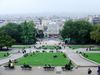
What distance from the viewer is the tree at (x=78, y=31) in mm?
90613

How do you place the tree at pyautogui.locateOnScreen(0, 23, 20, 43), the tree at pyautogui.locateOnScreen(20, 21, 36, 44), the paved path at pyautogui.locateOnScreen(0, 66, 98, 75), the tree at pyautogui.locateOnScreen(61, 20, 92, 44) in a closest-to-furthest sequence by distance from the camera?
1. the paved path at pyautogui.locateOnScreen(0, 66, 98, 75)
2. the tree at pyautogui.locateOnScreen(61, 20, 92, 44)
3. the tree at pyautogui.locateOnScreen(0, 23, 20, 43)
4. the tree at pyautogui.locateOnScreen(20, 21, 36, 44)

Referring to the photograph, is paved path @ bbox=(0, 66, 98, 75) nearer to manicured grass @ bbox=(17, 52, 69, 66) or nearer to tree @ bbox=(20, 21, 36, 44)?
manicured grass @ bbox=(17, 52, 69, 66)

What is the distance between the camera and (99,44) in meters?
88.2

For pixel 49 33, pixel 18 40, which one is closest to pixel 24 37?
pixel 18 40

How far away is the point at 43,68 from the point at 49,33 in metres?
113

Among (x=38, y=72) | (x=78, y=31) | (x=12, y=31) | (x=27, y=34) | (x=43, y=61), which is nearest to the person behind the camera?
(x=38, y=72)

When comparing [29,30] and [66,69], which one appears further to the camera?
[29,30]

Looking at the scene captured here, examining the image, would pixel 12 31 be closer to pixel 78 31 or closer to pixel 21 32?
pixel 21 32

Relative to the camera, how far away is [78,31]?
91375mm

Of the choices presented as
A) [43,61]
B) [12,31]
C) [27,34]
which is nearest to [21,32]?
[27,34]

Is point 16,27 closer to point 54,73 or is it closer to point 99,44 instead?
point 99,44

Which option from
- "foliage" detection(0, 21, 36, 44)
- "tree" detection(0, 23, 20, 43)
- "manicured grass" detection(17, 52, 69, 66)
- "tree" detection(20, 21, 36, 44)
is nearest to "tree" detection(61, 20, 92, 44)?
"tree" detection(20, 21, 36, 44)

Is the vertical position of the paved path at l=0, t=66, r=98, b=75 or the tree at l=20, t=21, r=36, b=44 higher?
the paved path at l=0, t=66, r=98, b=75

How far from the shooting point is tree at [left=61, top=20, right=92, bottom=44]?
90613 mm
